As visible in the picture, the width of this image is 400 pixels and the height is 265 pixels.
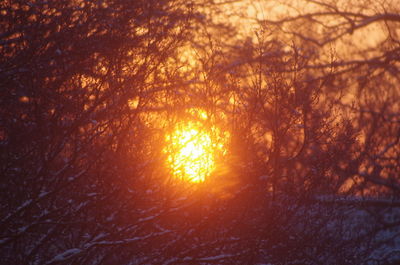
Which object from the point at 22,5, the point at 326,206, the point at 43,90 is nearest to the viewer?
the point at 43,90

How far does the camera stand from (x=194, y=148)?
8156 millimetres

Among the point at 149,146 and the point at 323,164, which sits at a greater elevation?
the point at 149,146

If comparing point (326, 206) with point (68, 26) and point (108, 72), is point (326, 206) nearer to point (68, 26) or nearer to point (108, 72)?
point (108, 72)

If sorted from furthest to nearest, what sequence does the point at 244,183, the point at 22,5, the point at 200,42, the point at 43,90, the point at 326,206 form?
the point at 200,42
the point at 326,206
the point at 244,183
the point at 22,5
the point at 43,90

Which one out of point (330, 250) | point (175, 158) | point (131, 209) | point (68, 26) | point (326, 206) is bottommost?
point (330, 250)

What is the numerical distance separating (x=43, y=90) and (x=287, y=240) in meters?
4.44

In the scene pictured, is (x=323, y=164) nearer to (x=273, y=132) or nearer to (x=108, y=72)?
(x=273, y=132)

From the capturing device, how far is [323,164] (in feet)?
27.3

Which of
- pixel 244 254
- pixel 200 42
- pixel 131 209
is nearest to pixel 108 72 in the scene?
pixel 131 209

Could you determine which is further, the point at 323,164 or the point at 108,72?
the point at 323,164

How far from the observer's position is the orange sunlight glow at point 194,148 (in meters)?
7.90

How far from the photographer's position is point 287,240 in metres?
8.66

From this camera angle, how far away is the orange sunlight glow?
790 centimetres

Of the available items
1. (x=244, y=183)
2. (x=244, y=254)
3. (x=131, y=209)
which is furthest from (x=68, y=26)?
(x=244, y=254)
